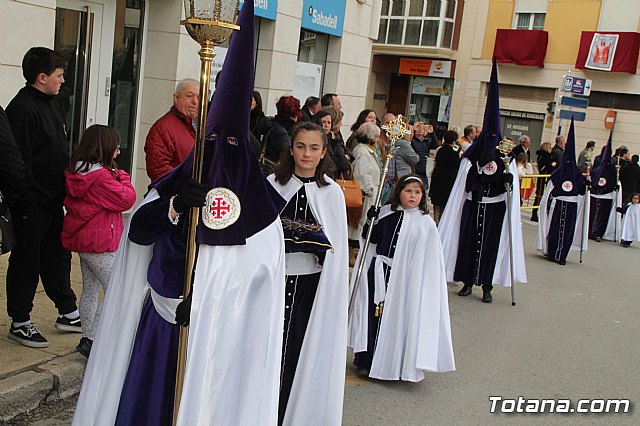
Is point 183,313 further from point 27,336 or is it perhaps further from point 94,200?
point 27,336

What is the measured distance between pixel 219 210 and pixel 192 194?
0.76ft

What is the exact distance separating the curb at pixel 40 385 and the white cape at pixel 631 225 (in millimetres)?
14484

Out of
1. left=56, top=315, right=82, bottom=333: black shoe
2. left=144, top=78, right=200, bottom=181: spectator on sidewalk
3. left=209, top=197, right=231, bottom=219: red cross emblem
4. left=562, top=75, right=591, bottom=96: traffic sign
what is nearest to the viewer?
left=209, top=197, right=231, bottom=219: red cross emblem

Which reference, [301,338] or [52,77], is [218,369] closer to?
[301,338]

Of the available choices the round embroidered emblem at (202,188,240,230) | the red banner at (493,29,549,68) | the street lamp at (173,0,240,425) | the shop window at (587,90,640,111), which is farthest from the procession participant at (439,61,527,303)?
the red banner at (493,29,549,68)

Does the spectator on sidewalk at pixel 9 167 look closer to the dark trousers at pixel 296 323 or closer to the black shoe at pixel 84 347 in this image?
the black shoe at pixel 84 347

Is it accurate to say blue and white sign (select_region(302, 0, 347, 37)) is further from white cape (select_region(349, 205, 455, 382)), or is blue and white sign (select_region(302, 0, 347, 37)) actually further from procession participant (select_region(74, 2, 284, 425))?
procession participant (select_region(74, 2, 284, 425))

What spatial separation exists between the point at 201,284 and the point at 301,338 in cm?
150

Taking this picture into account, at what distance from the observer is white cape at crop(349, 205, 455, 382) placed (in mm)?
6055

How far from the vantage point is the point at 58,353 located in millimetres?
5273

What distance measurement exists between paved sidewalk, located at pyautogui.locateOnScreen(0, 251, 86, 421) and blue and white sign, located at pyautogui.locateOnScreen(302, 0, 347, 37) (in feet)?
28.8

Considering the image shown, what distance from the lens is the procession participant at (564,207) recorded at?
13.0m

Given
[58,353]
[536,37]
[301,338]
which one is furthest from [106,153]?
[536,37]

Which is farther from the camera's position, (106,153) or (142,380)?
(106,153)
